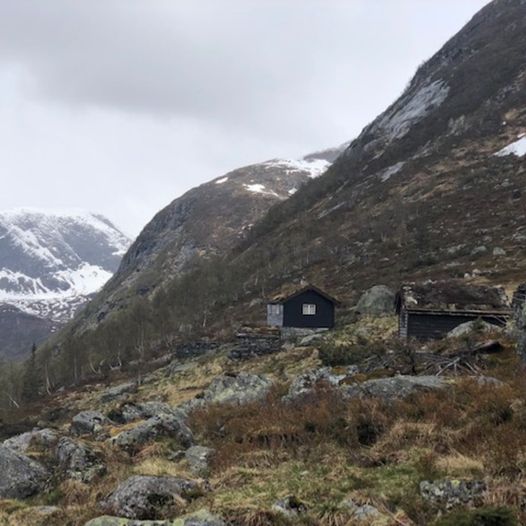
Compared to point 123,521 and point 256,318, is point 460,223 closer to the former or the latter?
point 256,318

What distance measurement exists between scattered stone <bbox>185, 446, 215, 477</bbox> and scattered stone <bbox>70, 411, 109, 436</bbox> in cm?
580

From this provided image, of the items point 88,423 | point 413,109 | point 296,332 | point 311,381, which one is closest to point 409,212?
point 296,332

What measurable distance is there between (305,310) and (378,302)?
8.03 metres

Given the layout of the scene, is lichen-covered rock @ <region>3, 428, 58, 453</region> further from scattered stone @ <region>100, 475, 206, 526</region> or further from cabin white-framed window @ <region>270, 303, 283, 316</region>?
cabin white-framed window @ <region>270, 303, 283, 316</region>

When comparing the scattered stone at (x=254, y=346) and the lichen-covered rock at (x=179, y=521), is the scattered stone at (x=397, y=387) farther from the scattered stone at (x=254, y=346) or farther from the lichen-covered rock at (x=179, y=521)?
the scattered stone at (x=254, y=346)

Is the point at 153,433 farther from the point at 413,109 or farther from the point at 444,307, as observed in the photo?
the point at 413,109

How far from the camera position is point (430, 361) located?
20.4 meters

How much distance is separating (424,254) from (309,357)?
31.1m

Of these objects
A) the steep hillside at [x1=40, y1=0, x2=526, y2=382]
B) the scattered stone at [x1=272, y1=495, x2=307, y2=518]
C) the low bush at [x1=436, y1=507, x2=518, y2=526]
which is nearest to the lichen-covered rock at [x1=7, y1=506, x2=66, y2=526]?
the scattered stone at [x1=272, y1=495, x2=307, y2=518]

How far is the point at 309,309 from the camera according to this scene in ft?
189

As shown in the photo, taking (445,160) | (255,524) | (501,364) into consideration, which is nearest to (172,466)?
(255,524)

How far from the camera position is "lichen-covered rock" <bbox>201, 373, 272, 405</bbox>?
69.2ft

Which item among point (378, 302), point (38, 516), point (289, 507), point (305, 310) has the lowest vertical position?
point (38, 516)

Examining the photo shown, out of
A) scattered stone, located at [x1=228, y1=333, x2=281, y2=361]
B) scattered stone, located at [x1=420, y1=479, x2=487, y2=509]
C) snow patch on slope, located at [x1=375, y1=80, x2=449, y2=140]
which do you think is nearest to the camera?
scattered stone, located at [x1=420, y1=479, x2=487, y2=509]
